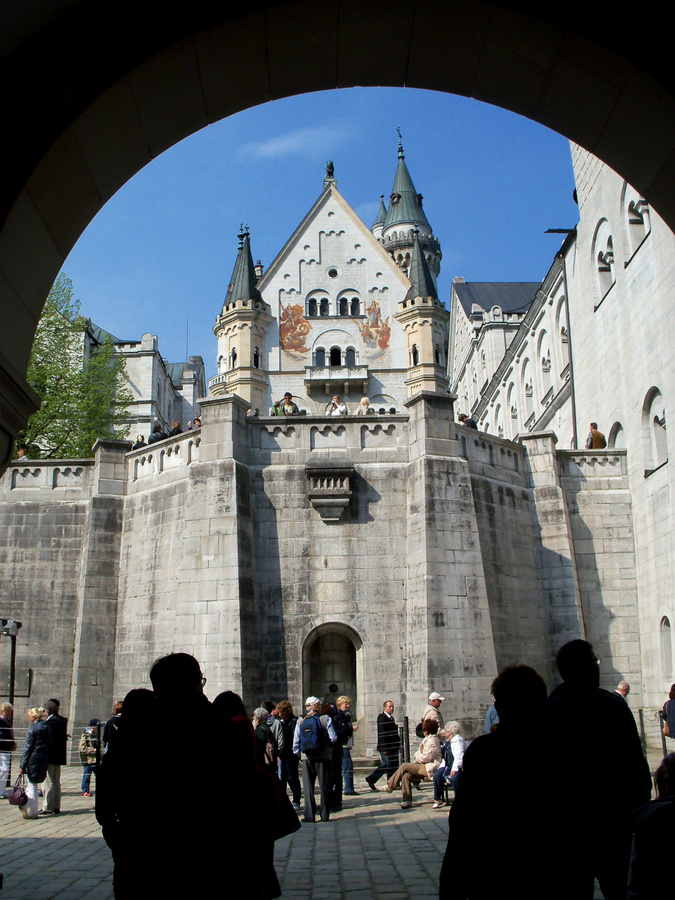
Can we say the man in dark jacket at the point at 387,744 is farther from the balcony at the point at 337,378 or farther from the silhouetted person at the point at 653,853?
the balcony at the point at 337,378

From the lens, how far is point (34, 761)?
12.6m

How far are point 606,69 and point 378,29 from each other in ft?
5.13

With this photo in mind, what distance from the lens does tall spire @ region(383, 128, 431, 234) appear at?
8581 cm

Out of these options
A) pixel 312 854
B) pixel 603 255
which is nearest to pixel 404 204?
pixel 603 255

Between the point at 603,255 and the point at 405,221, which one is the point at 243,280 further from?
the point at 405,221

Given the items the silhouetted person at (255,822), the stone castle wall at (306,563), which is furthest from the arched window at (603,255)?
the silhouetted person at (255,822)

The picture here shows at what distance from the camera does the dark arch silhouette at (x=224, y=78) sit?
17.9 feet

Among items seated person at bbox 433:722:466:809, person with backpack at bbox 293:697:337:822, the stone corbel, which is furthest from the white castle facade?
person with backpack at bbox 293:697:337:822

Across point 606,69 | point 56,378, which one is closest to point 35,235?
point 606,69

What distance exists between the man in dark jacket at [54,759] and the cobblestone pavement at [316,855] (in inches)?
9.8

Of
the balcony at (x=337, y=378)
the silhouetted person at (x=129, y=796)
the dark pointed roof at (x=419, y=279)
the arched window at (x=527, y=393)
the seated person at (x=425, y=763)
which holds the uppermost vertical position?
the dark pointed roof at (x=419, y=279)

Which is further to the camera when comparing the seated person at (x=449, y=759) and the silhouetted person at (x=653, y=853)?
the seated person at (x=449, y=759)

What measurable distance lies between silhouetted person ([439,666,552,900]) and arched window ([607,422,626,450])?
22.3 m

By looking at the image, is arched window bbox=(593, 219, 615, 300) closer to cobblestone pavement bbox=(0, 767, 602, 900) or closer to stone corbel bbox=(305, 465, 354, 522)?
stone corbel bbox=(305, 465, 354, 522)
